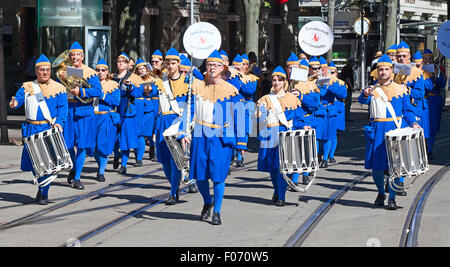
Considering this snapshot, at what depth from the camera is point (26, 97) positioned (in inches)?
481

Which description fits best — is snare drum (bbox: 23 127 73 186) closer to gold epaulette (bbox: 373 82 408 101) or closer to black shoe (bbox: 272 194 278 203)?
black shoe (bbox: 272 194 278 203)

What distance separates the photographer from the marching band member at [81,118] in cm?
1351

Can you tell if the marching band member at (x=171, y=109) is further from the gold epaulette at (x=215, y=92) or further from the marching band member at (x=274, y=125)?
the gold epaulette at (x=215, y=92)

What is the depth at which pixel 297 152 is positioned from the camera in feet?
39.1

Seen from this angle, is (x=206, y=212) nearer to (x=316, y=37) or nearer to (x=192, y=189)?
(x=192, y=189)

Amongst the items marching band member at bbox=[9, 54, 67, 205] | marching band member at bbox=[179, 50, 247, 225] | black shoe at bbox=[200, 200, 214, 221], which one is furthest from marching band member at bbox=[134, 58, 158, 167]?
black shoe at bbox=[200, 200, 214, 221]

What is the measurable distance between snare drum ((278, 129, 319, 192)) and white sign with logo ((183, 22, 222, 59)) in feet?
27.7

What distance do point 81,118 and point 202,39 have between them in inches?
283

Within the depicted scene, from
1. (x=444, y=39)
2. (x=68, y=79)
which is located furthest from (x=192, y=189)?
(x=444, y=39)

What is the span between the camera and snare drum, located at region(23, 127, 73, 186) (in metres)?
11.7
